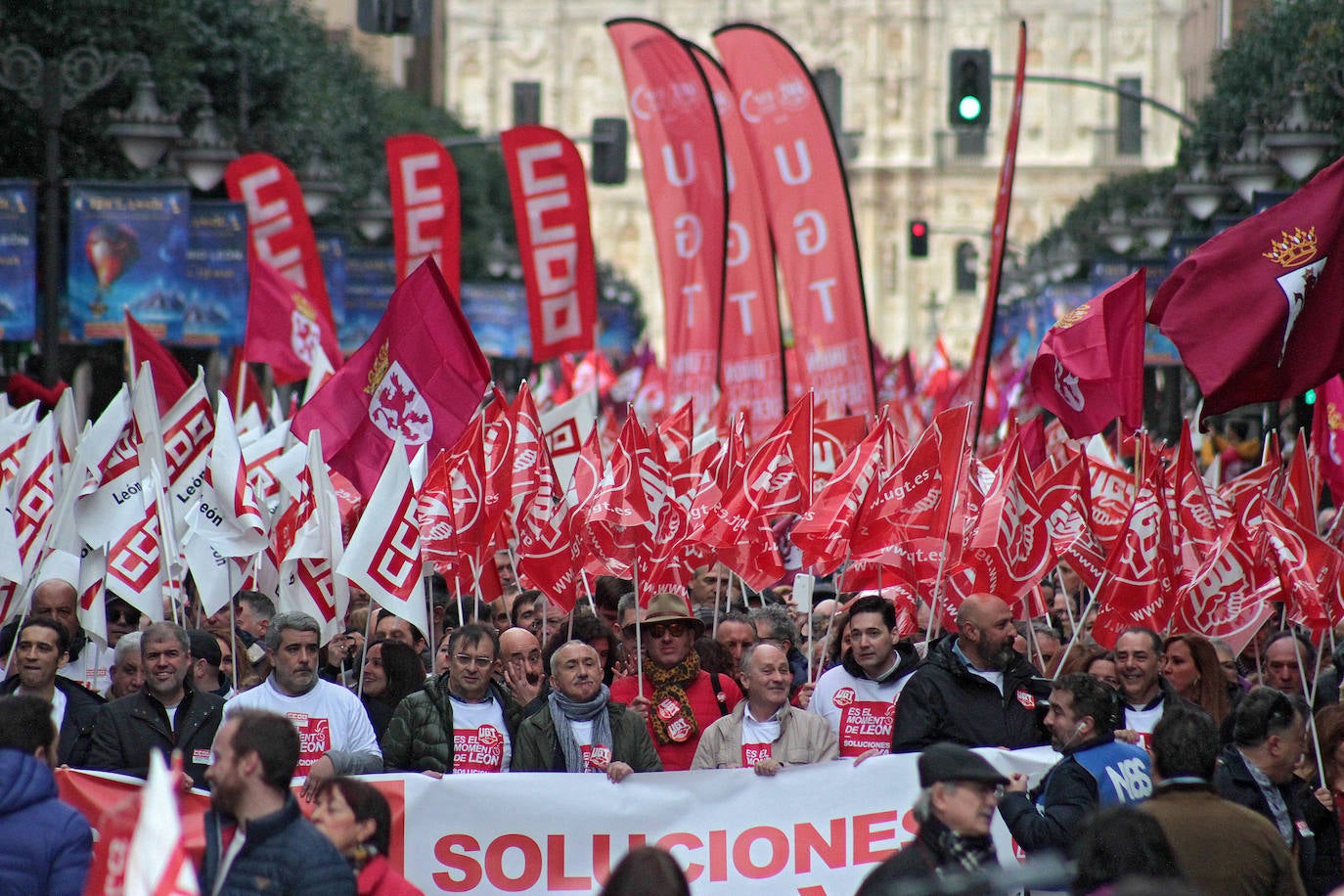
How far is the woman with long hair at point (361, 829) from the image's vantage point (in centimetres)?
544

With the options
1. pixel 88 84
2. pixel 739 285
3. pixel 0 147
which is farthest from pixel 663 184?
pixel 0 147

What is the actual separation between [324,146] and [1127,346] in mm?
27228

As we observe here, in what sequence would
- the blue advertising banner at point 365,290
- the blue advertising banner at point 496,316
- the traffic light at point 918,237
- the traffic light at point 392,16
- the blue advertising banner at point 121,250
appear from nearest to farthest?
the traffic light at point 392,16, the blue advertising banner at point 121,250, the blue advertising banner at point 365,290, the traffic light at point 918,237, the blue advertising banner at point 496,316

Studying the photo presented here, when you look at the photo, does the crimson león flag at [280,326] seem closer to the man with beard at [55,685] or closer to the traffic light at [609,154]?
the man with beard at [55,685]

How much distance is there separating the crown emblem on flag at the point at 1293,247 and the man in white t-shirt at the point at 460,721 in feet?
12.3

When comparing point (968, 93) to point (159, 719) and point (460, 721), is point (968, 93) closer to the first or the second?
point (460, 721)

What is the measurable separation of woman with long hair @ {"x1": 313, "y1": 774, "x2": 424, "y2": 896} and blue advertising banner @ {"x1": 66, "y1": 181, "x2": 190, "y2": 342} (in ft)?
48.4

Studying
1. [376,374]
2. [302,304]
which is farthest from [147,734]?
[302,304]

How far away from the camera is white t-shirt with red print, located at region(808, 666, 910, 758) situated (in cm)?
838

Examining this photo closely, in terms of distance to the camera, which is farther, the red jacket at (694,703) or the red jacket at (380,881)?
the red jacket at (694,703)

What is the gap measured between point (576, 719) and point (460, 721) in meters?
0.43

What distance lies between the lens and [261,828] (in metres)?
5.11

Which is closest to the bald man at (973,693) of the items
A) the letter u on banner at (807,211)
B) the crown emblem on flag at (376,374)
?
the crown emblem on flag at (376,374)

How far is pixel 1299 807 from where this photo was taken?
696cm
